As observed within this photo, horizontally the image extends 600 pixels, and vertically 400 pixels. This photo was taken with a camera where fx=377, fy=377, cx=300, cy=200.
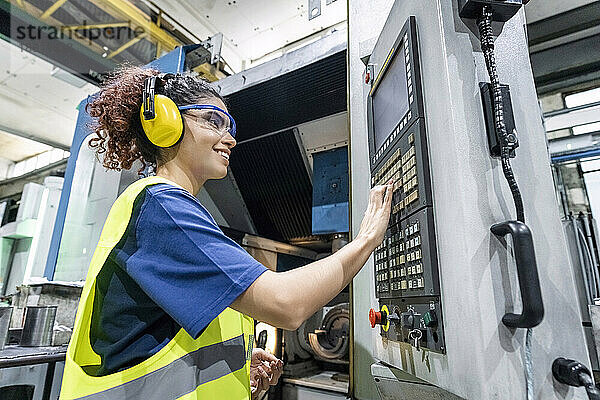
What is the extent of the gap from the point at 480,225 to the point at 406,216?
0.64ft

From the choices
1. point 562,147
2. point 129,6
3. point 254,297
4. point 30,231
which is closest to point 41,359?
point 254,297

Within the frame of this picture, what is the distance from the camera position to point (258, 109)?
1.92 m

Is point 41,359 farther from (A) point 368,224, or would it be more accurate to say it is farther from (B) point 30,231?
(B) point 30,231

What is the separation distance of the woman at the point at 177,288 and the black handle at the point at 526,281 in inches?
11.6

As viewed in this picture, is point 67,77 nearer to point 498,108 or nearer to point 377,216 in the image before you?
point 377,216

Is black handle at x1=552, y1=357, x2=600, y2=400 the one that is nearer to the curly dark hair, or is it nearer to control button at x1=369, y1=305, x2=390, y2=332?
control button at x1=369, y1=305, x2=390, y2=332

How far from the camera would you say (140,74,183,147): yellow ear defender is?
863 mm

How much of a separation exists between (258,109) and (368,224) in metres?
1.27

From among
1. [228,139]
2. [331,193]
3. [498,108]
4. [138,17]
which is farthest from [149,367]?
[138,17]

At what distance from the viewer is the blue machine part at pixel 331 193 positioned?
180 cm

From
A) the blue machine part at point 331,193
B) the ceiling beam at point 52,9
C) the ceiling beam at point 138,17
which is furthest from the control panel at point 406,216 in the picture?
the ceiling beam at point 52,9

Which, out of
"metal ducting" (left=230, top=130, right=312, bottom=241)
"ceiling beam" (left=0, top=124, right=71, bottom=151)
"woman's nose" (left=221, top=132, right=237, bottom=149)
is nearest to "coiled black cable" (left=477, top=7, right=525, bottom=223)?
"woman's nose" (left=221, top=132, right=237, bottom=149)

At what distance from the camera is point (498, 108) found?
0.60 m

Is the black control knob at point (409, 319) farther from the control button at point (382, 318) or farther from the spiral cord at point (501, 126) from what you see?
the spiral cord at point (501, 126)
